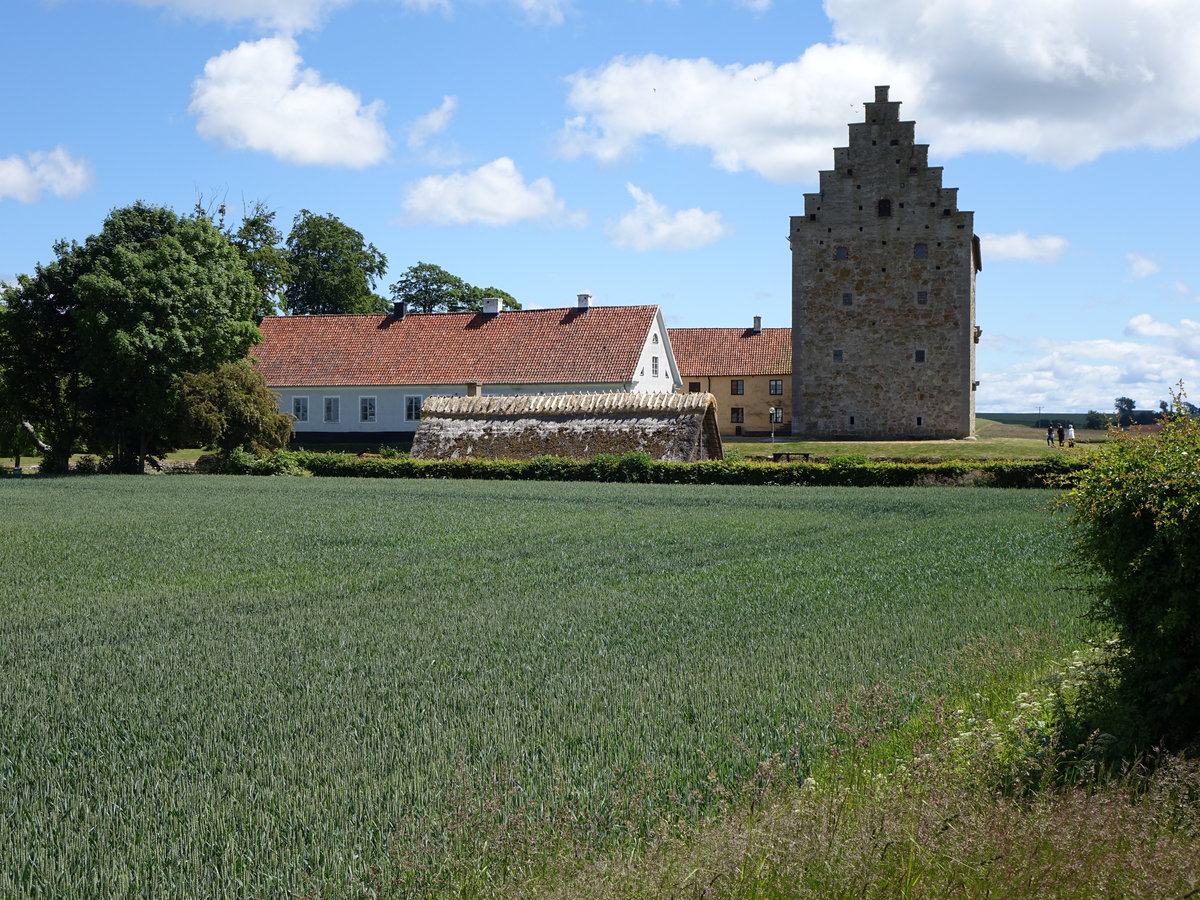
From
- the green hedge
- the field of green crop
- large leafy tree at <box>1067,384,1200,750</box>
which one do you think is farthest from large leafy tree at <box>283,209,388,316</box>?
large leafy tree at <box>1067,384,1200,750</box>

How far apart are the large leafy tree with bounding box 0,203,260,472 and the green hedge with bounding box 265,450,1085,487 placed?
470cm

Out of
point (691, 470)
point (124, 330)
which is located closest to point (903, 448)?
point (691, 470)

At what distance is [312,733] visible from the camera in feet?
21.2

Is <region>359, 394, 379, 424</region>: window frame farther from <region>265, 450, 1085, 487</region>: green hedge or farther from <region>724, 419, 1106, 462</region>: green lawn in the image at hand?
<region>724, 419, 1106, 462</region>: green lawn

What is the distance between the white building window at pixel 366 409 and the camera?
54.4 meters

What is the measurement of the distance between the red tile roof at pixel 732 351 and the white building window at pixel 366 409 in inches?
757

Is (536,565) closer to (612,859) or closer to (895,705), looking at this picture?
(895,705)

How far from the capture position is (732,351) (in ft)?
223

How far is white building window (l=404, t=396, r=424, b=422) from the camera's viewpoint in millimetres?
53688

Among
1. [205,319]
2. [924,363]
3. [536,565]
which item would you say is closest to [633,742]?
[536,565]

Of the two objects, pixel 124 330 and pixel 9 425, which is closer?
pixel 124 330

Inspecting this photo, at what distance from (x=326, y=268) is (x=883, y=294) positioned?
3561 cm

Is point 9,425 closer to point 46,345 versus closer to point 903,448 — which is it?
point 46,345

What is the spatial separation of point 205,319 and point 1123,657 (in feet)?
128
